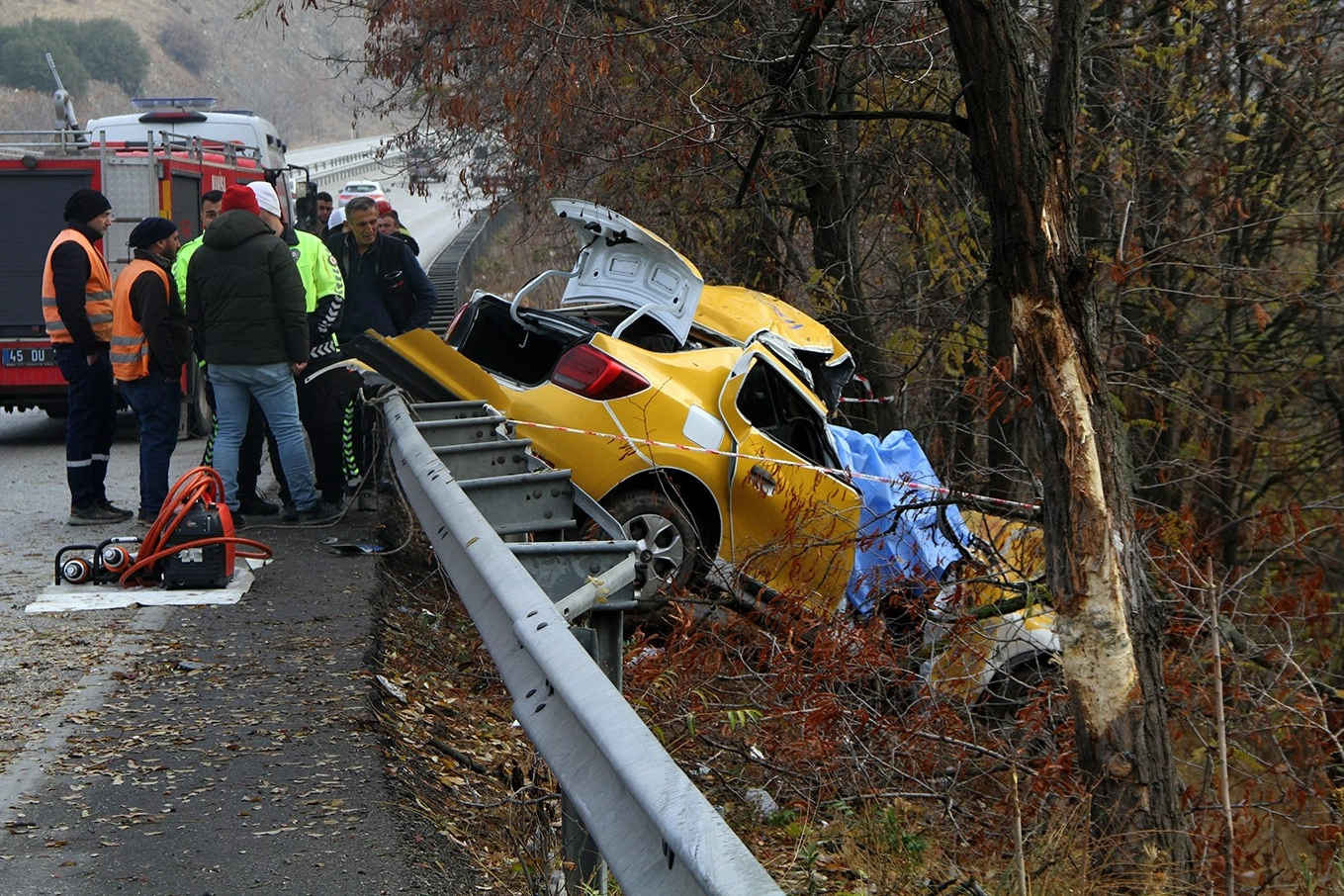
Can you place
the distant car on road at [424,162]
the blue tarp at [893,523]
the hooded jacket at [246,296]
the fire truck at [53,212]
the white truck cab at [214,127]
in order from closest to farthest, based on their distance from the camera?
the blue tarp at [893,523] → the hooded jacket at [246,296] → the fire truck at [53,212] → the distant car on road at [424,162] → the white truck cab at [214,127]

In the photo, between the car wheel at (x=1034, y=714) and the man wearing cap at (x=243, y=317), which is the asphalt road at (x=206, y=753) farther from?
the car wheel at (x=1034, y=714)

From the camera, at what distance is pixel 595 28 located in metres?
11.1

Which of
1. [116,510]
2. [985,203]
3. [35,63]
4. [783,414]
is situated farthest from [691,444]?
[35,63]

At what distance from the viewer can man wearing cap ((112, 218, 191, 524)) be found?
8.80m

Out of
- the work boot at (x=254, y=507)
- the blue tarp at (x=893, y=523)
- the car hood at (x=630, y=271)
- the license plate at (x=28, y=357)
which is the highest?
the car hood at (x=630, y=271)

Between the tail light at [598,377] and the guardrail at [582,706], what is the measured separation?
1992mm

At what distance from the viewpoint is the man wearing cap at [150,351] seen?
8805 millimetres

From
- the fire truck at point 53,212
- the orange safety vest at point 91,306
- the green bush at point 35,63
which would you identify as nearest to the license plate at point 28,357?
the fire truck at point 53,212

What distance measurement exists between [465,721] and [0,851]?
7.09 ft

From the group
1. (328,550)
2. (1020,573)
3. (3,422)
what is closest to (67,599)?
(328,550)

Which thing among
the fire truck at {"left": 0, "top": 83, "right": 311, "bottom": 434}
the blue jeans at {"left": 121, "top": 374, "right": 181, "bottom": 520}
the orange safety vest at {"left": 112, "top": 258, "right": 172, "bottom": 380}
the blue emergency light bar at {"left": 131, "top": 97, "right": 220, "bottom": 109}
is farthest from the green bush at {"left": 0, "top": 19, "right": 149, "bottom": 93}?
the blue jeans at {"left": 121, "top": 374, "right": 181, "bottom": 520}

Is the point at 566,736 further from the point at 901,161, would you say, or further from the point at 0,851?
the point at 901,161

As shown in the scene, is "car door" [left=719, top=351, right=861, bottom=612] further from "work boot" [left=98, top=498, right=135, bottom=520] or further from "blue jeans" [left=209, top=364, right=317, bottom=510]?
"work boot" [left=98, top=498, right=135, bottom=520]

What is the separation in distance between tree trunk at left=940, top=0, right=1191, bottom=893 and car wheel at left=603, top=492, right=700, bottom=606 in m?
3.09
